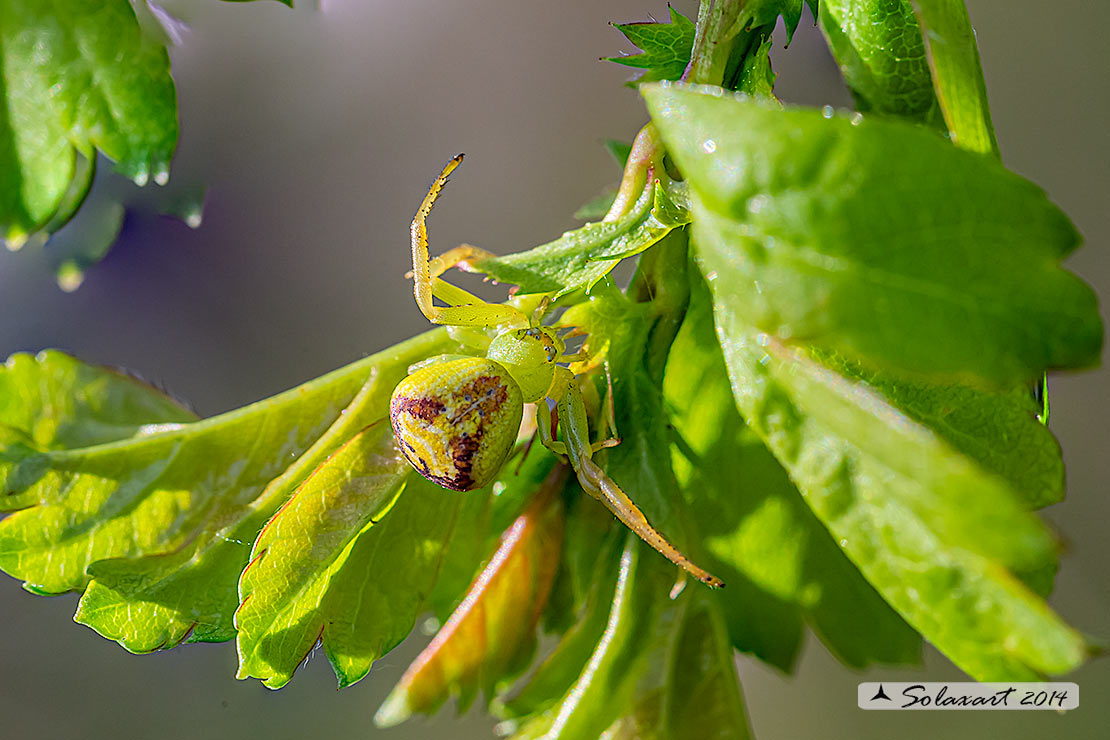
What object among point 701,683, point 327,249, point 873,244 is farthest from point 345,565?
point 327,249

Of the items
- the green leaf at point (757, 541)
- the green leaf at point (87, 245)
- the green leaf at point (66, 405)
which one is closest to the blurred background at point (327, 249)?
the green leaf at point (87, 245)

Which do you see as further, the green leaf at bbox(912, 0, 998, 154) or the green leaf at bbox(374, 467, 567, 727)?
the green leaf at bbox(374, 467, 567, 727)

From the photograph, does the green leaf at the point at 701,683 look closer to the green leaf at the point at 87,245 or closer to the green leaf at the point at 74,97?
the green leaf at the point at 74,97

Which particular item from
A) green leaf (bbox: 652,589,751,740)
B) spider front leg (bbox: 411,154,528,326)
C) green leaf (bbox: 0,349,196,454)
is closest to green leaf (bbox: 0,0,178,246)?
green leaf (bbox: 0,349,196,454)

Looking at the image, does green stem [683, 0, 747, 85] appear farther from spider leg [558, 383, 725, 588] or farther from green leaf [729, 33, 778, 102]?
spider leg [558, 383, 725, 588]

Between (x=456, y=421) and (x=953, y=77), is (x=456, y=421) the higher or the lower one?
the lower one

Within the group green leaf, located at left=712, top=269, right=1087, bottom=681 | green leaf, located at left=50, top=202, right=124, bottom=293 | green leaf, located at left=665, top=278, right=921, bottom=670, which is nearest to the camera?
green leaf, located at left=712, top=269, right=1087, bottom=681

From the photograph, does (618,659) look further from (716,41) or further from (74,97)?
(74,97)
